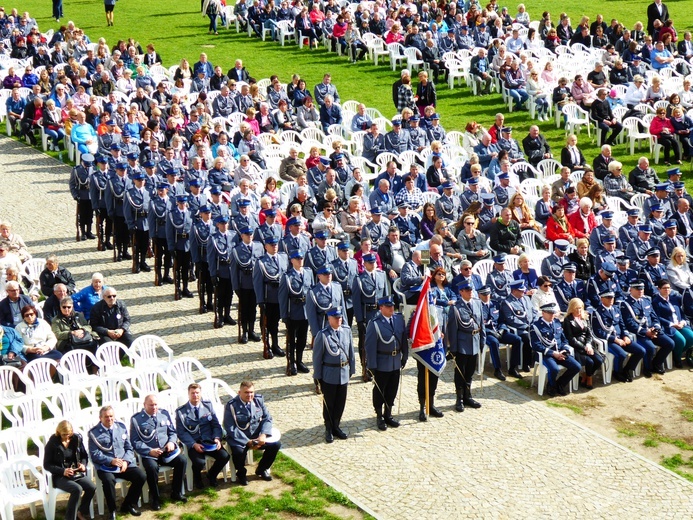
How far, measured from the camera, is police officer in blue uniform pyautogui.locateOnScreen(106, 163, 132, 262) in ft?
63.8

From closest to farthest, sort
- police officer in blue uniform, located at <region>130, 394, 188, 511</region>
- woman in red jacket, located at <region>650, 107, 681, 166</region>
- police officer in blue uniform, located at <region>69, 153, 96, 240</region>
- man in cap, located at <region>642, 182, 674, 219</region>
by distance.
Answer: police officer in blue uniform, located at <region>130, 394, 188, 511</region>
police officer in blue uniform, located at <region>69, 153, 96, 240</region>
man in cap, located at <region>642, 182, 674, 219</region>
woman in red jacket, located at <region>650, 107, 681, 166</region>

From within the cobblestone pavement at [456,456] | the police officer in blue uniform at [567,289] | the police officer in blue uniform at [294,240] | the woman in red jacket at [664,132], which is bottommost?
the cobblestone pavement at [456,456]

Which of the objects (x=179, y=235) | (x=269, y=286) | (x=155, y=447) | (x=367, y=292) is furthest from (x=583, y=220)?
(x=155, y=447)

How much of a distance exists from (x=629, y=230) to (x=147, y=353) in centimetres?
792

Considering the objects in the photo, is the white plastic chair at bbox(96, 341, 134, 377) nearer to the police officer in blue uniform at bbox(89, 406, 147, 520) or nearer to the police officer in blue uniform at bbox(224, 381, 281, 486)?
the police officer in blue uniform at bbox(224, 381, 281, 486)

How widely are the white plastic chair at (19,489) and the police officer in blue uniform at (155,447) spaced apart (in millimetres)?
1029

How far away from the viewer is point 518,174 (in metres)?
22.3

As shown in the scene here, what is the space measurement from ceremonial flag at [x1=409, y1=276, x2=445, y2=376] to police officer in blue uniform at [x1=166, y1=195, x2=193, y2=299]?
4751mm

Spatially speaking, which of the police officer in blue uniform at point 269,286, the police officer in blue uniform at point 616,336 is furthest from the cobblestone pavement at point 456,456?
the police officer in blue uniform at point 616,336

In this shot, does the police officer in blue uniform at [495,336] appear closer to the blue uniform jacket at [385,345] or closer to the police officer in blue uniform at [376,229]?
the blue uniform jacket at [385,345]

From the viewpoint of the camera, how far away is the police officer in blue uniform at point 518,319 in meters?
16.0

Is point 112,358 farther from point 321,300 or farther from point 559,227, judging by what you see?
point 559,227

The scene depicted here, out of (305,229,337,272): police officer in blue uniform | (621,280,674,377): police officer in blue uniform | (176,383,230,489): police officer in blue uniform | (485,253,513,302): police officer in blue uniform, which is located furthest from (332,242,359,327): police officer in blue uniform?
(621,280,674,377): police officer in blue uniform

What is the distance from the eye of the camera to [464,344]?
585 inches
